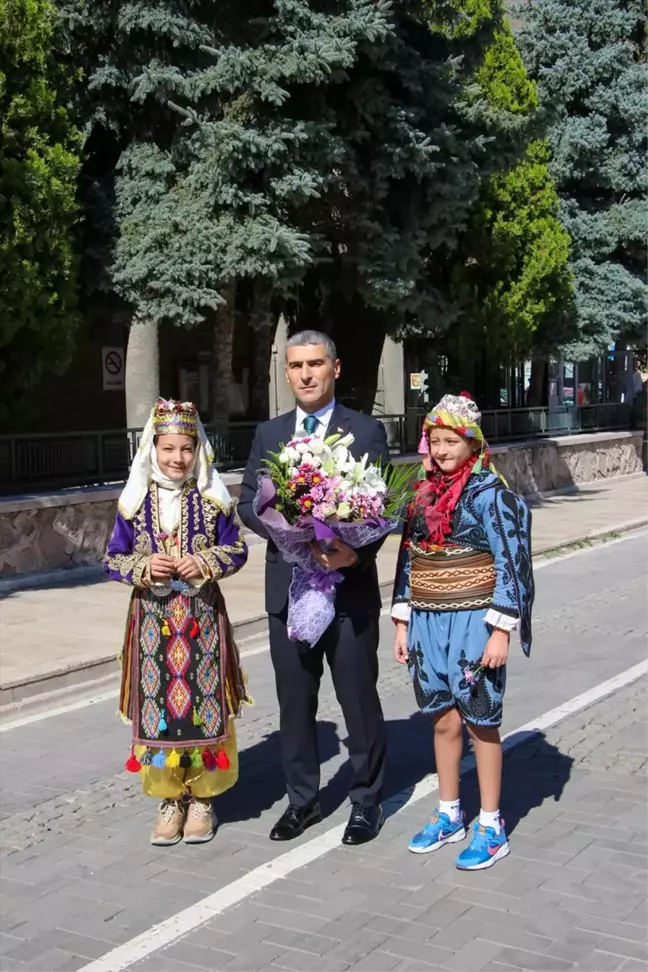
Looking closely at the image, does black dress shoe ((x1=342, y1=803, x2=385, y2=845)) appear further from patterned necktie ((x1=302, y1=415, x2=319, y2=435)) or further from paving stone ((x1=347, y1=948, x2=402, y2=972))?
patterned necktie ((x1=302, y1=415, x2=319, y2=435))

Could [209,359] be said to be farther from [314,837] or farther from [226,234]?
[314,837]

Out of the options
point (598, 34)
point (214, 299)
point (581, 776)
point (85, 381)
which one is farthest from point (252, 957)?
point (598, 34)

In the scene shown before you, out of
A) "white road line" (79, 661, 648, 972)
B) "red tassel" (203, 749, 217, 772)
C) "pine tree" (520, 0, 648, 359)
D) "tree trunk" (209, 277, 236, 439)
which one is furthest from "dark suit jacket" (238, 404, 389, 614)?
"pine tree" (520, 0, 648, 359)

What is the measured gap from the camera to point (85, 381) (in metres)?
20.5

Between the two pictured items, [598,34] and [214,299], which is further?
[598,34]

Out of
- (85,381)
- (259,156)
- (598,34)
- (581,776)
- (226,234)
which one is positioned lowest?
(581,776)

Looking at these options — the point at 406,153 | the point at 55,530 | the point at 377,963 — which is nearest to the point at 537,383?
the point at 406,153

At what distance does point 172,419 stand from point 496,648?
64.6 inches

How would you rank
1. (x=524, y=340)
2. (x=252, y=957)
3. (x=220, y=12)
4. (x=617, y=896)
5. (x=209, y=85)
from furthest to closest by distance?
(x=524, y=340), (x=220, y=12), (x=209, y=85), (x=617, y=896), (x=252, y=957)

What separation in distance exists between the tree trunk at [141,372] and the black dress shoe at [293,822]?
39.2 feet

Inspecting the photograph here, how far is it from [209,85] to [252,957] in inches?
451

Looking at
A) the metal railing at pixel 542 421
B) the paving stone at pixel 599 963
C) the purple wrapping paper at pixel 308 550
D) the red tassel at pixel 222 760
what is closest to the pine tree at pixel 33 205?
the red tassel at pixel 222 760

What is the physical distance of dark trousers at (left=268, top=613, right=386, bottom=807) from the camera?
508 cm

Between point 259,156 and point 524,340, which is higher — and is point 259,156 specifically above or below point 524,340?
above
